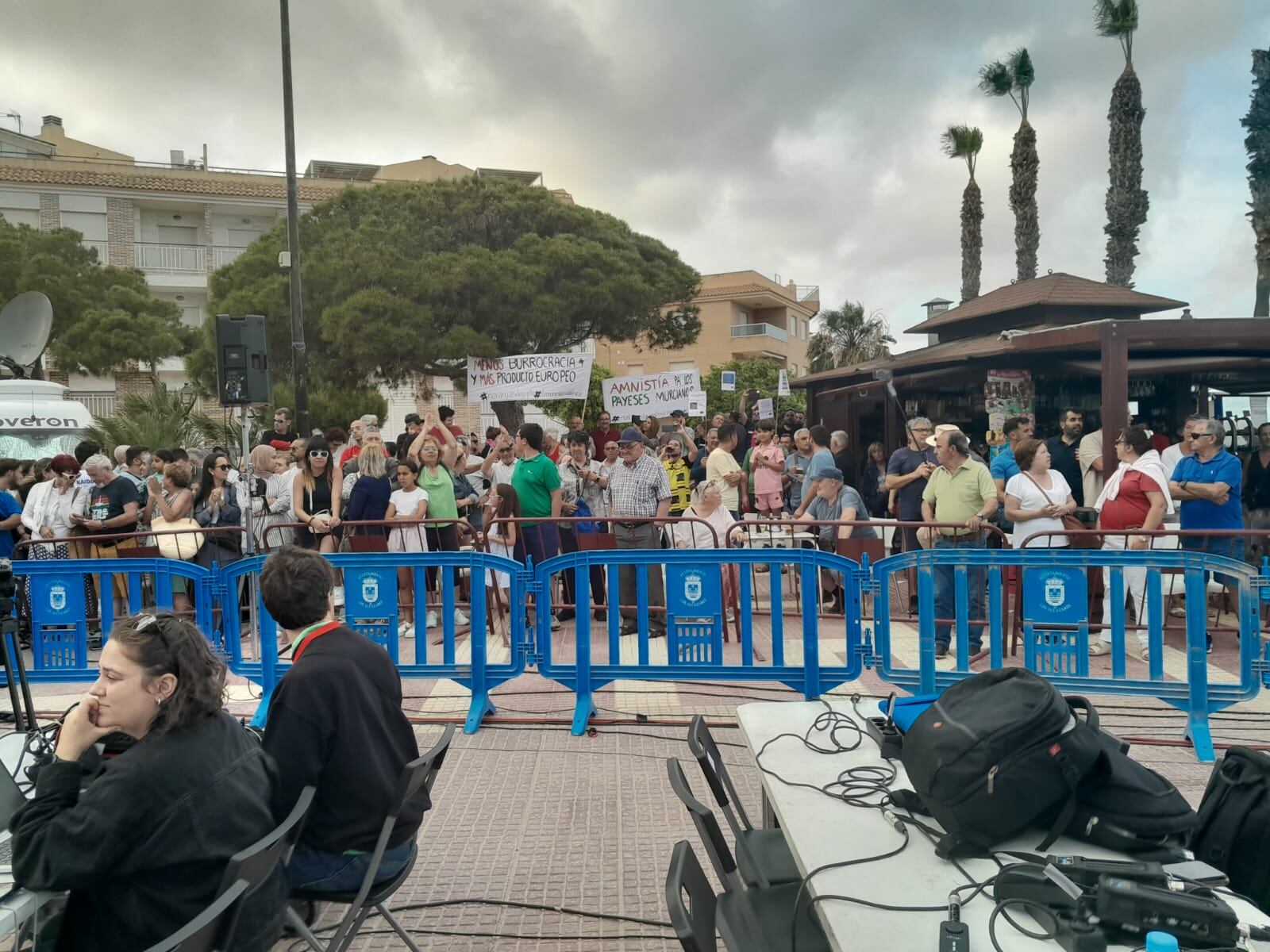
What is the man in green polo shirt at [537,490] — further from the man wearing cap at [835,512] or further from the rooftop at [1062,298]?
the rooftop at [1062,298]

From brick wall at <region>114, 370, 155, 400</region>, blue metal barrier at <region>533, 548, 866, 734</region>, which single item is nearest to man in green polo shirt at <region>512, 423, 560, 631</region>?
blue metal barrier at <region>533, 548, 866, 734</region>

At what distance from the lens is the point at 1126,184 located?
96.7ft

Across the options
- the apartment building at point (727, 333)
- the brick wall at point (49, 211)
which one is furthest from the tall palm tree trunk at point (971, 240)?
the brick wall at point (49, 211)

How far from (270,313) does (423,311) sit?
20.9ft

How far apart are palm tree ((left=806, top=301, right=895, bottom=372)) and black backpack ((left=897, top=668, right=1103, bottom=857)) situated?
53.5 metres

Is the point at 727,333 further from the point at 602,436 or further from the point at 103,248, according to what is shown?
the point at 602,436

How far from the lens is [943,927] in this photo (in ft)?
6.48

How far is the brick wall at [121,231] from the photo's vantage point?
42.4 metres

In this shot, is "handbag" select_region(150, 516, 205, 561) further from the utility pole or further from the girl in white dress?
the utility pole

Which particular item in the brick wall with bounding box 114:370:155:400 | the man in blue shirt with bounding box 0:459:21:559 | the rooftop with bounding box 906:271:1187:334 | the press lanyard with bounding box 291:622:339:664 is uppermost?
the brick wall with bounding box 114:370:155:400

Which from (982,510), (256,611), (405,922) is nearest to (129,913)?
(405,922)

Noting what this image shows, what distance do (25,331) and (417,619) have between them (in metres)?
15.2

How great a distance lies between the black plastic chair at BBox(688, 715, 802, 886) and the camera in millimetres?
2848

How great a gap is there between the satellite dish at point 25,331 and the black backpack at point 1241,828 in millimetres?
19536
